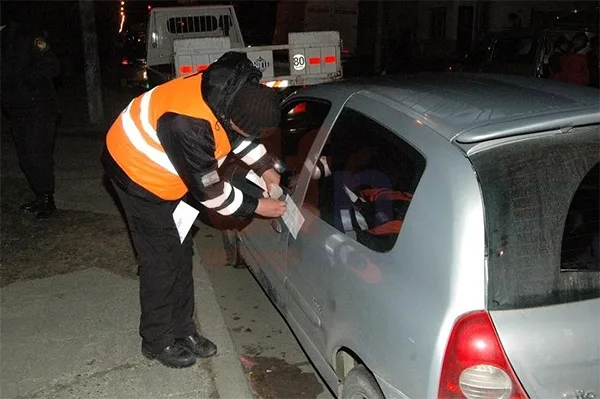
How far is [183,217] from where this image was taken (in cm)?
317

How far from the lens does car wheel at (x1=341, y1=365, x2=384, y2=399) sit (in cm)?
230

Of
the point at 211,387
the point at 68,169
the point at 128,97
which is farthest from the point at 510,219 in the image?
the point at 128,97

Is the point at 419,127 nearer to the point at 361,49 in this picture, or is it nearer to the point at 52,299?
the point at 52,299

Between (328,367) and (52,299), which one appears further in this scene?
(52,299)

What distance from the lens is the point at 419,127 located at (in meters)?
2.20

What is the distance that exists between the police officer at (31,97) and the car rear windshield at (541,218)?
15.3 ft

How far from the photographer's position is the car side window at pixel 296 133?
10.8ft

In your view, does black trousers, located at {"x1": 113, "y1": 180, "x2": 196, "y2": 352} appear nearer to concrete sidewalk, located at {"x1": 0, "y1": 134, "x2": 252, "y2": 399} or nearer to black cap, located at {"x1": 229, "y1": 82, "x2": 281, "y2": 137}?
concrete sidewalk, located at {"x1": 0, "y1": 134, "x2": 252, "y2": 399}

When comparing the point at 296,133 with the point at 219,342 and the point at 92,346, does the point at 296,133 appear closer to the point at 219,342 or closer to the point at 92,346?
the point at 219,342

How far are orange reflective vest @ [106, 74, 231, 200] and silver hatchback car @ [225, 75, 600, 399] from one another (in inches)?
32.9

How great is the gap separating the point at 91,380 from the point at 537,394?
2.46 metres

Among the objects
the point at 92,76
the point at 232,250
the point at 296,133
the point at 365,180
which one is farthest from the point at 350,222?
the point at 92,76

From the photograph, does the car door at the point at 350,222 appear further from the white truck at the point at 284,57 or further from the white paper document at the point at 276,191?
the white truck at the point at 284,57

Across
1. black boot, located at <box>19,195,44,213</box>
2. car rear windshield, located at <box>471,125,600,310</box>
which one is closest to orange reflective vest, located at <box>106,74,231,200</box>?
car rear windshield, located at <box>471,125,600,310</box>
